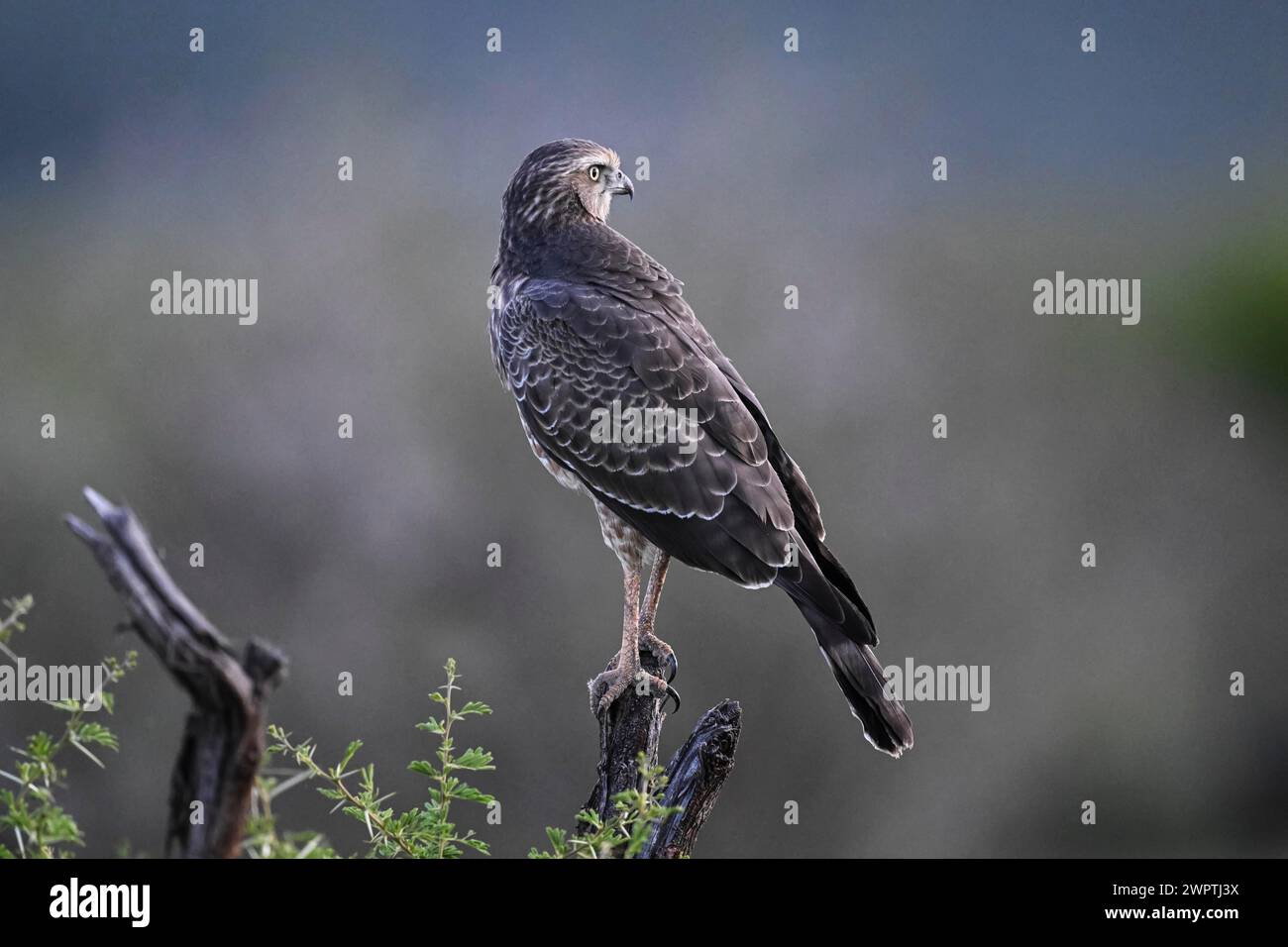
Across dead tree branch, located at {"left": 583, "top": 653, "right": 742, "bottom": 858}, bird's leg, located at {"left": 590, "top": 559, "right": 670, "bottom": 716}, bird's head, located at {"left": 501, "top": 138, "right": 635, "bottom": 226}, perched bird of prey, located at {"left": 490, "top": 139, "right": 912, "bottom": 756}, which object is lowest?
dead tree branch, located at {"left": 583, "top": 653, "right": 742, "bottom": 858}

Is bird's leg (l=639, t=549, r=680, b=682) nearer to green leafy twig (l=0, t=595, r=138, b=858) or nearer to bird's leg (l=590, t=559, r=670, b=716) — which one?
bird's leg (l=590, t=559, r=670, b=716)

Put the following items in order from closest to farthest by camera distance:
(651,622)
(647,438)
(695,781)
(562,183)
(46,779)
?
(46,779) → (695,781) → (647,438) → (651,622) → (562,183)

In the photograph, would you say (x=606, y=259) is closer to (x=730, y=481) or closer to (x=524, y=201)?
(x=524, y=201)

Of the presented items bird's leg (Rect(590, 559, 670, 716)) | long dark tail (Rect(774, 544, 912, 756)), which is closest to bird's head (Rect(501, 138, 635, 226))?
bird's leg (Rect(590, 559, 670, 716))

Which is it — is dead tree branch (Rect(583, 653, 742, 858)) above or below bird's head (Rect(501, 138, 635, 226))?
below

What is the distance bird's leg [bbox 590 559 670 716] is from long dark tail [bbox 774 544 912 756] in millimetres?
728

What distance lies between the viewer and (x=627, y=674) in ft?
16.8

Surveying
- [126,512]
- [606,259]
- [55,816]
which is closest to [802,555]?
[606,259]

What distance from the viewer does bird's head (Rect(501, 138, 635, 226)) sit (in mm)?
5945

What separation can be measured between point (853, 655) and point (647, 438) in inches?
46.8
